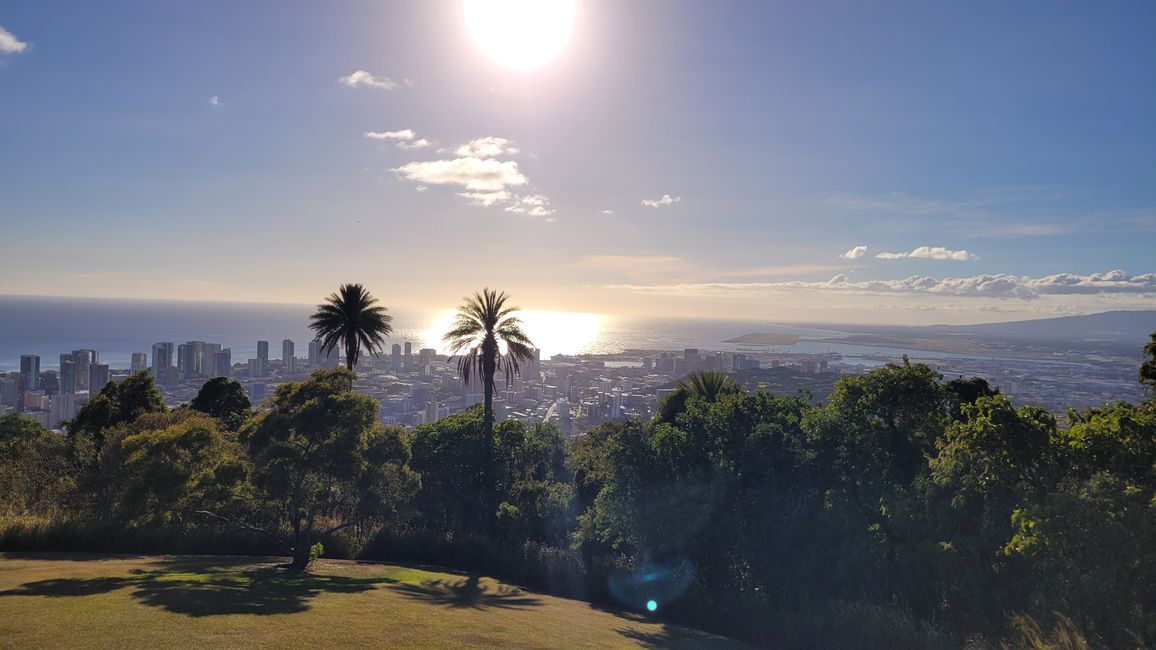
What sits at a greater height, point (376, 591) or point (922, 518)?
point (922, 518)

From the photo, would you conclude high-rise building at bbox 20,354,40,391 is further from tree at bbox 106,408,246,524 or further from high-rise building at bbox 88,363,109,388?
tree at bbox 106,408,246,524

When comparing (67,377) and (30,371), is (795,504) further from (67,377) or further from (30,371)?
(30,371)

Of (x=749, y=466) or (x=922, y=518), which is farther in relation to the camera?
(x=749, y=466)

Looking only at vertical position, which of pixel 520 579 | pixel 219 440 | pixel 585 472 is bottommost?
pixel 520 579

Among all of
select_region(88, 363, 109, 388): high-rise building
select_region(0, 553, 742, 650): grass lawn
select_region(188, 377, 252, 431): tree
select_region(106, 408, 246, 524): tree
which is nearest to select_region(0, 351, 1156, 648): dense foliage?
select_region(106, 408, 246, 524): tree

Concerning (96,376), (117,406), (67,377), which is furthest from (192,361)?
(117,406)

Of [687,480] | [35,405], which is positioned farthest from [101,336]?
[687,480]

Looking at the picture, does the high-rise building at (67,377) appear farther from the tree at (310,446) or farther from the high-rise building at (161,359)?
the tree at (310,446)

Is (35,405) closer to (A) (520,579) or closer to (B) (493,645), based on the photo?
(A) (520,579)
